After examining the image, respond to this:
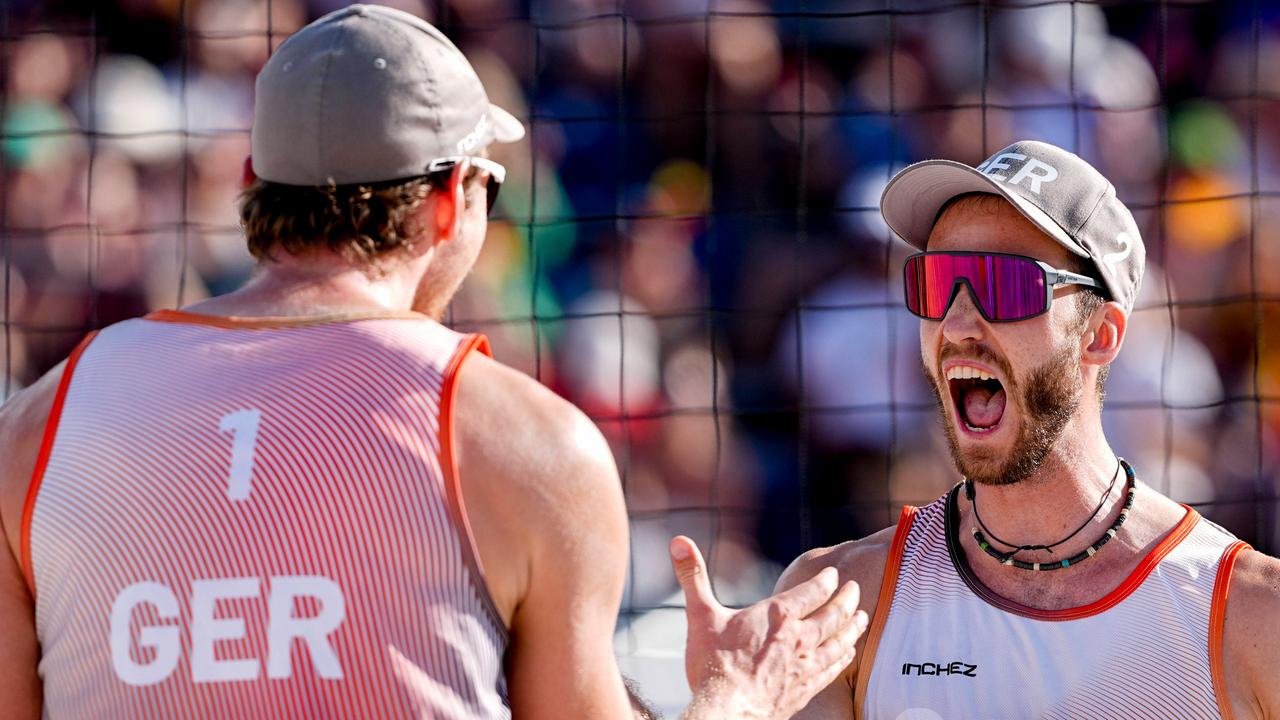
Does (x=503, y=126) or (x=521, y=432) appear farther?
(x=503, y=126)

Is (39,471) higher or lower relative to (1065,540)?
higher

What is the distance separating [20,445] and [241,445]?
24cm

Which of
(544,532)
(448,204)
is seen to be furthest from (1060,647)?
(448,204)

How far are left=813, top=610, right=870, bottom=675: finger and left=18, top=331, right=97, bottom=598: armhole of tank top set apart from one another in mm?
918

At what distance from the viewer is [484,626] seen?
1368 millimetres

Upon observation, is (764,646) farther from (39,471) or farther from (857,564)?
(39,471)

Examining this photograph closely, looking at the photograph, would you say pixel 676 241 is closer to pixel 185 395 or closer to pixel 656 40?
pixel 656 40

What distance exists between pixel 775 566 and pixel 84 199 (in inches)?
114

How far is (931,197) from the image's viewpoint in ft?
7.80

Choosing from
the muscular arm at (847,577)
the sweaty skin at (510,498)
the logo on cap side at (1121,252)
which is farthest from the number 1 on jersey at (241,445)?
the logo on cap side at (1121,252)

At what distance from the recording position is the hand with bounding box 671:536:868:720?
168 centimetres

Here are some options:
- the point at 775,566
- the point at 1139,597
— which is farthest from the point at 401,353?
the point at 775,566

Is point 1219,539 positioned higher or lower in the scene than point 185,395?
lower

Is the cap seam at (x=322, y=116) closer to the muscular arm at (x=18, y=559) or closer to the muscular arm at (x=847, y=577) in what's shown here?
the muscular arm at (x=18, y=559)
